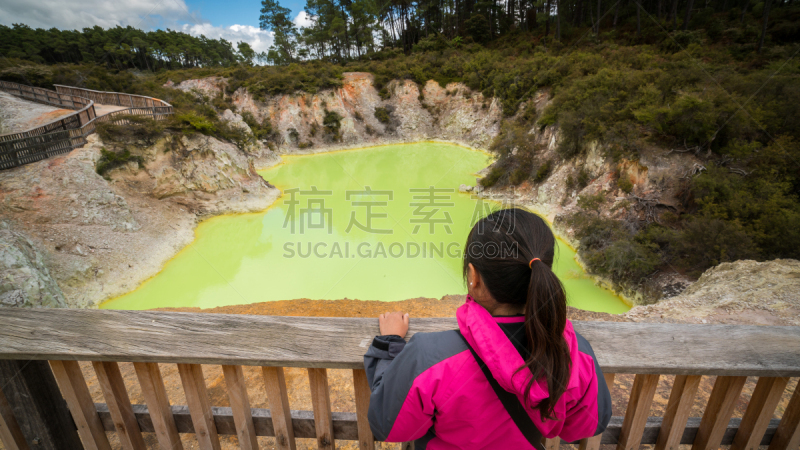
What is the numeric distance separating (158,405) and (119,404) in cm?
17

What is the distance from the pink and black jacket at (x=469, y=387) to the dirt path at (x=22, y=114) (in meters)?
18.0

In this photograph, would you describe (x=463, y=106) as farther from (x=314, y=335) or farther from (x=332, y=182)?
(x=314, y=335)

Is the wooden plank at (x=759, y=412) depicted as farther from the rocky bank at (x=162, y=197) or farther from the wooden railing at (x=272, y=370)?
the rocky bank at (x=162, y=197)

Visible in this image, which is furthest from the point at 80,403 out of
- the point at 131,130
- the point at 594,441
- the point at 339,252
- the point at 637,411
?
the point at 131,130

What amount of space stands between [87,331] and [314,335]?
760 mm

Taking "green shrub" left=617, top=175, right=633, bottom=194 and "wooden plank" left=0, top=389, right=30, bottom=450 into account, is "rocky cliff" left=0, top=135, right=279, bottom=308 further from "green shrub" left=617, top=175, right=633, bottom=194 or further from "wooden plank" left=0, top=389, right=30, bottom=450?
"green shrub" left=617, top=175, right=633, bottom=194

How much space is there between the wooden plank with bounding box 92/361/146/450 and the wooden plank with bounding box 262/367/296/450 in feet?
1.66

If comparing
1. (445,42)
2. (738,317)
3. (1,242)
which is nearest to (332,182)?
(1,242)

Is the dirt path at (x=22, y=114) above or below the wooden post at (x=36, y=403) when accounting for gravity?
above

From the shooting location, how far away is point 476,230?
1.30 meters

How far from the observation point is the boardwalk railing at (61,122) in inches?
364

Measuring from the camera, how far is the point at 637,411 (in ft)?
4.13

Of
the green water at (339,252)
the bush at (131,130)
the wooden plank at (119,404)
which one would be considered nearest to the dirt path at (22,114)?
the bush at (131,130)

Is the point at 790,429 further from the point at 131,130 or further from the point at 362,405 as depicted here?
the point at 131,130
